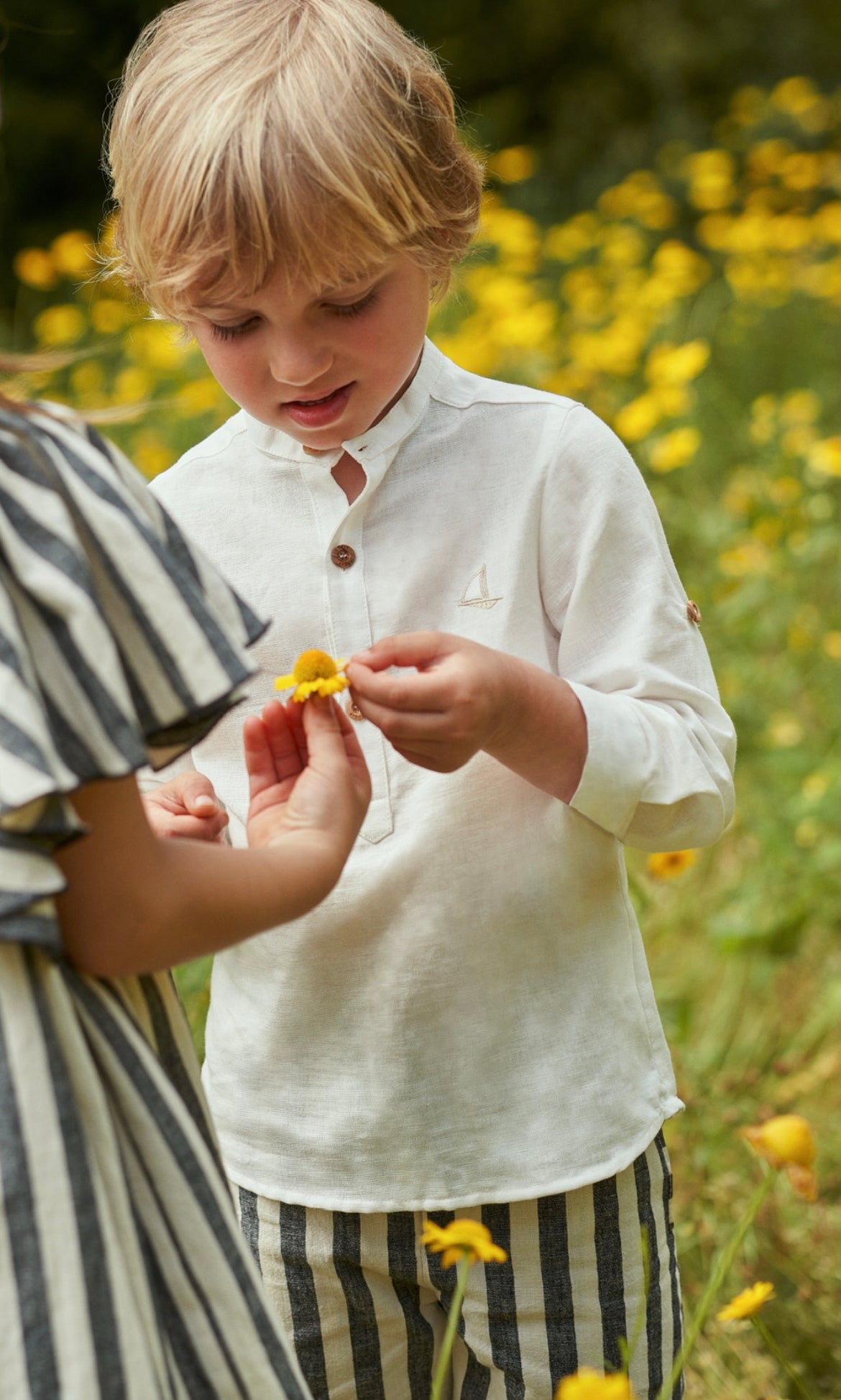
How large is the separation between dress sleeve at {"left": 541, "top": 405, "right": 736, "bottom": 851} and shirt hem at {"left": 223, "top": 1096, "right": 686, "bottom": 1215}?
0.18 metres

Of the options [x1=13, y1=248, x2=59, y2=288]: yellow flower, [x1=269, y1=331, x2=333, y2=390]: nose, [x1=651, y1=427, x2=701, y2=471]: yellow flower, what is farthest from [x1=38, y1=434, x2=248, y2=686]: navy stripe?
[x1=13, y1=248, x2=59, y2=288]: yellow flower

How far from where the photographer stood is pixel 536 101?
5492 mm

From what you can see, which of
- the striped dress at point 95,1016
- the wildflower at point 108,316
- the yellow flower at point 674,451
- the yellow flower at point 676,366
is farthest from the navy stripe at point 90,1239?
the wildflower at point 108,316

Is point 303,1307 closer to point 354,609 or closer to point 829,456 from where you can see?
point 354,609

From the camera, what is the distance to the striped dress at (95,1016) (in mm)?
542

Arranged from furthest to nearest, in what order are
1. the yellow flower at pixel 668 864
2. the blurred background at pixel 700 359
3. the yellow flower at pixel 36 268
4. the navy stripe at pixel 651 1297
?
the yellow flower at pixel 36 268 → the blurred background at pixel 700 359 → the yellow flower at pixel 668 864 → the navy stripe at pixel 651 1297

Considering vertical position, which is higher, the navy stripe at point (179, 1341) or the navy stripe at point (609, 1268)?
the navy stripe at point (179, 1341)

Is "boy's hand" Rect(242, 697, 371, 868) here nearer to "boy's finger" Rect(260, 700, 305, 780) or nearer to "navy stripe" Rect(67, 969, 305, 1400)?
"boy's finger" Rect(260, 700, 305, 780)

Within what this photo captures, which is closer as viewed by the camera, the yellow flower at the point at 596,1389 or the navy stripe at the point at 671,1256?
the yellow flower at the point at 596,1389

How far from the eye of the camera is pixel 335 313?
0.79 m

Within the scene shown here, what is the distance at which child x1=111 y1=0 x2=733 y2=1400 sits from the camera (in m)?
0.81

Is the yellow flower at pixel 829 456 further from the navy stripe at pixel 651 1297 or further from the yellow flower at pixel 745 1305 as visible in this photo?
the yellow flower at pixel 745 1305

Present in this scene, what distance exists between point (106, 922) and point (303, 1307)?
0.43 m

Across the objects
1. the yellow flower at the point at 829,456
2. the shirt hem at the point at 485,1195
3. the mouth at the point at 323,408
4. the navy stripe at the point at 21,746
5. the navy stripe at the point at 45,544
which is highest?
the navy stripe at the point at 45,544
